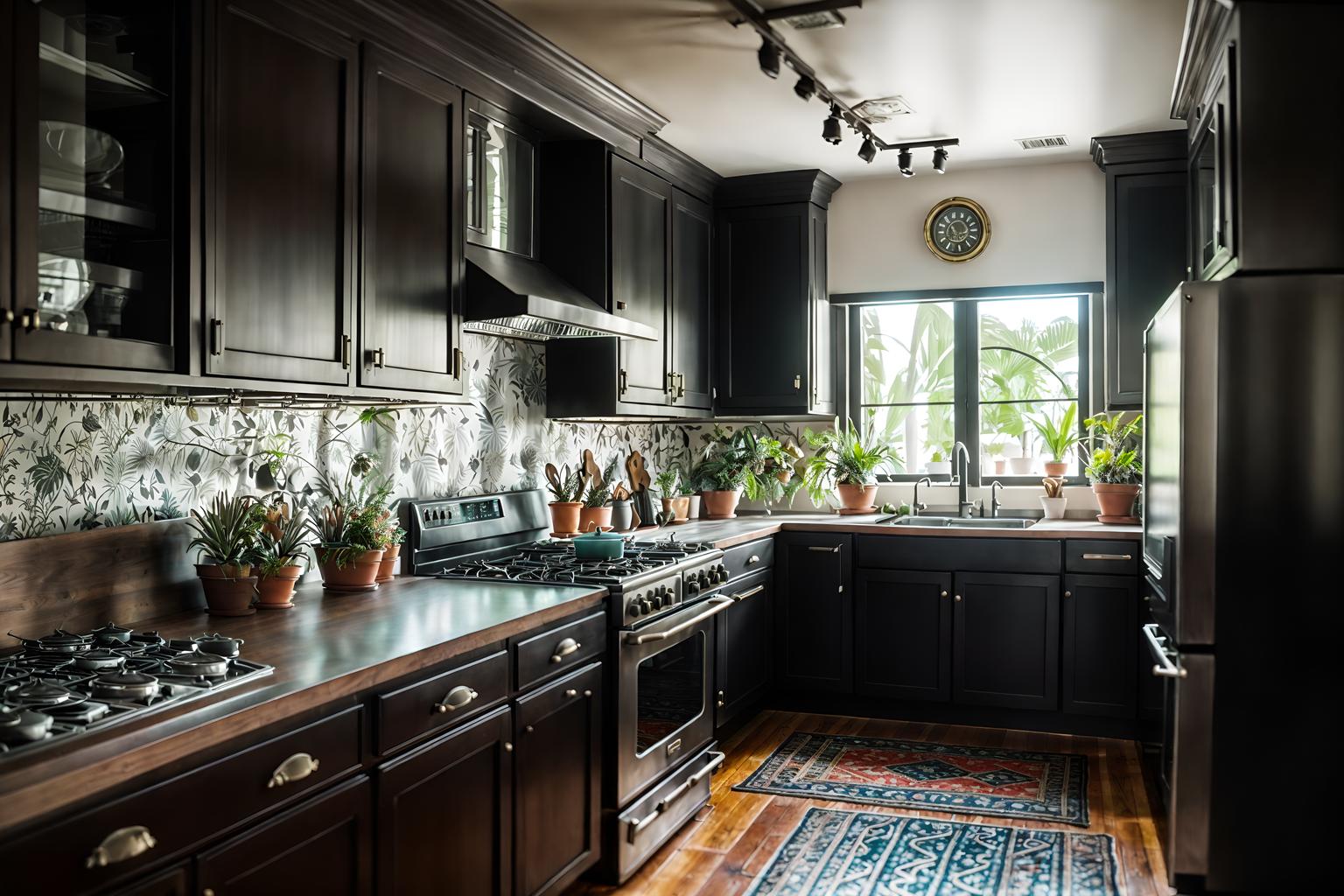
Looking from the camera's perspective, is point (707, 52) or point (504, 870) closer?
point (504, 870)

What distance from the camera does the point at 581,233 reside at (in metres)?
3.77

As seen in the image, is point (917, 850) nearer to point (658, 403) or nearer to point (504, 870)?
point (504, 870)

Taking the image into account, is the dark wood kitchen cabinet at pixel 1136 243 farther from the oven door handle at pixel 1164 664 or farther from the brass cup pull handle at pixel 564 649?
the brass cup pull handle at pixel 564 649

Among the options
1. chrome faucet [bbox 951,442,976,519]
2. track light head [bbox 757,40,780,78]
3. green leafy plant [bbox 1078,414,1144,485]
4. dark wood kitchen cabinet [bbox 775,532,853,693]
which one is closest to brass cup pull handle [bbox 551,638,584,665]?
track light head [bbox 757,40,780,78]

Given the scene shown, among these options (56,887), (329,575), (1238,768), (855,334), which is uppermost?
(855,334)

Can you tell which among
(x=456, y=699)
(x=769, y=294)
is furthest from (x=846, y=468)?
(x=456, y=699)

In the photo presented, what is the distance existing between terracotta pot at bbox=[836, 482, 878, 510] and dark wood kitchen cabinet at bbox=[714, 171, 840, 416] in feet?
1.30

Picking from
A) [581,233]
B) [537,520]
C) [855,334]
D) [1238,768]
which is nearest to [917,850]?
[1238,768]

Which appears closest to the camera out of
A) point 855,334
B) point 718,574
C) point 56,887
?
point 56,887

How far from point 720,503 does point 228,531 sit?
2.92m

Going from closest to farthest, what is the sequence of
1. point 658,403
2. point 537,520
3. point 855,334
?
point 537,520
point 658,403
point 855,334

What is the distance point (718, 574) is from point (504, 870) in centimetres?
148

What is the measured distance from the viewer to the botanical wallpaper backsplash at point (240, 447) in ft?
6.97

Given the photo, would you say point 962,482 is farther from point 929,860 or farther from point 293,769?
point 293,769
